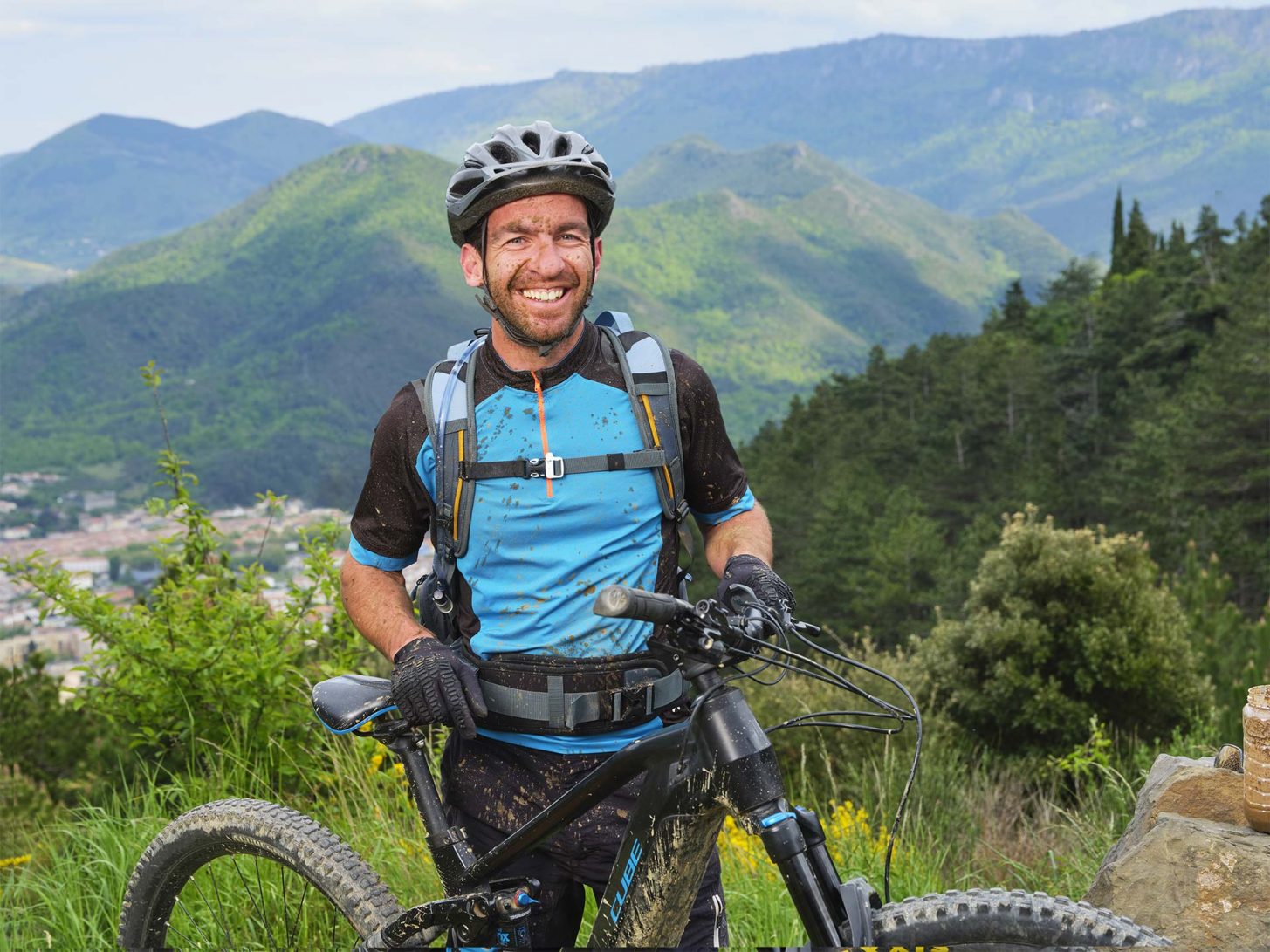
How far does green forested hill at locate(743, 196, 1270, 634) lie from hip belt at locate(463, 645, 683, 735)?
3560 centimetres

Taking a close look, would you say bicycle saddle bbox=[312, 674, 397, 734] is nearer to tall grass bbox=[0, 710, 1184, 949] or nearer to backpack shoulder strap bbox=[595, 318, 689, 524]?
backpack shoulder strap bbox=[595, 318, 689, 524]

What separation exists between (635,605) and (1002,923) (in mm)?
827

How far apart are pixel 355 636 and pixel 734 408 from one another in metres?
191

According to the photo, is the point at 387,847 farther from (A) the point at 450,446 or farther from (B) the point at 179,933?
(A) the point at 450,446

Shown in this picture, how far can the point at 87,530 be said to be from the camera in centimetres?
10912

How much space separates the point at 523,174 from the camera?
3.02 m

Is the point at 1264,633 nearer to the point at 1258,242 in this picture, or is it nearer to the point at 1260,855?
the point at 1260,855

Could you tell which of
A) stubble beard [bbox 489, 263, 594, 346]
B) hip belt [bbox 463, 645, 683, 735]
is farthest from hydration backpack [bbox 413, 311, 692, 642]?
hip belt [bbox 463, 645, 683, 735]

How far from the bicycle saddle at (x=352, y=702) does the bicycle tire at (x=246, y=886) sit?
1.33 feet

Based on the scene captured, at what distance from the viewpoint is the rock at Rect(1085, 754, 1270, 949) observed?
2994mm

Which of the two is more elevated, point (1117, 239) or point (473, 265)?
point (1117, 239)

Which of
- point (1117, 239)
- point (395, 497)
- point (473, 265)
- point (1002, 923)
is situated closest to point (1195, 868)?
point (1002, 923)

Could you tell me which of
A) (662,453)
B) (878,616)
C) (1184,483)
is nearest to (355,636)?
(662,453)

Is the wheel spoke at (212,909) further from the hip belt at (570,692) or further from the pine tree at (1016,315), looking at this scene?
the pine tree at (1016,315)
